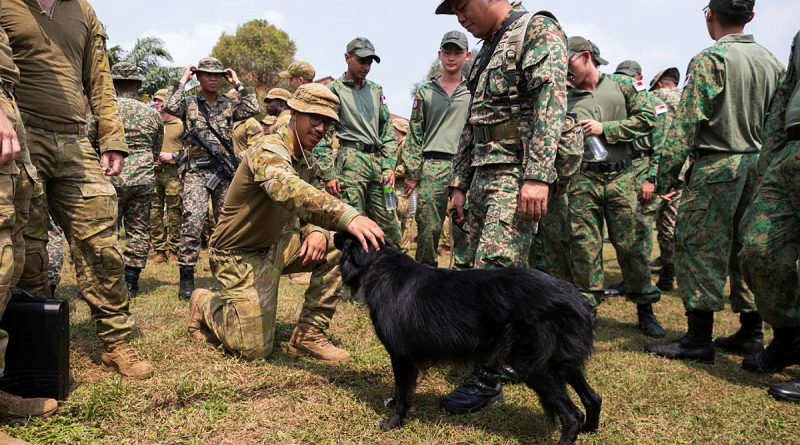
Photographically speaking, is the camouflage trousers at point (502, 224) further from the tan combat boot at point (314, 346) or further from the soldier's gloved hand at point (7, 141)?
the soldier's gloved hand at point (7, 141)

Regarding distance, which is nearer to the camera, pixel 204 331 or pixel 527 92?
pixel 527 92

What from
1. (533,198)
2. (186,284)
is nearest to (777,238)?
(533,198)

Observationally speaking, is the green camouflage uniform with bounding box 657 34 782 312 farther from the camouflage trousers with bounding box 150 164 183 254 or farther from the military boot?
the camouflage trousers with bounding box 150 164 183 254

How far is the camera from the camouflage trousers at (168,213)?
7996 millimetres

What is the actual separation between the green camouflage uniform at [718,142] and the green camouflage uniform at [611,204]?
2.95 feet

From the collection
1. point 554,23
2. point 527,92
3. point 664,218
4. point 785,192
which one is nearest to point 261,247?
point 527,92

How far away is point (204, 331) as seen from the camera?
13.4 feet

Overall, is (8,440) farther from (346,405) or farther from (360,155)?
(360,155)

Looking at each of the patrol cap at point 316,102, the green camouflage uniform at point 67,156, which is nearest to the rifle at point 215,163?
the green camouflage uniform at point 67,156

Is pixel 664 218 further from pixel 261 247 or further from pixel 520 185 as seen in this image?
pixel 261 247

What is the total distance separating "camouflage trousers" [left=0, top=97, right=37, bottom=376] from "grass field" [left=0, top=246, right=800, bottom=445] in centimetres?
71

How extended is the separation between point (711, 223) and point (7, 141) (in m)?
4.30

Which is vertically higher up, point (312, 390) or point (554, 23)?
point (554, 23)

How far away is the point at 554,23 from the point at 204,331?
332cm
